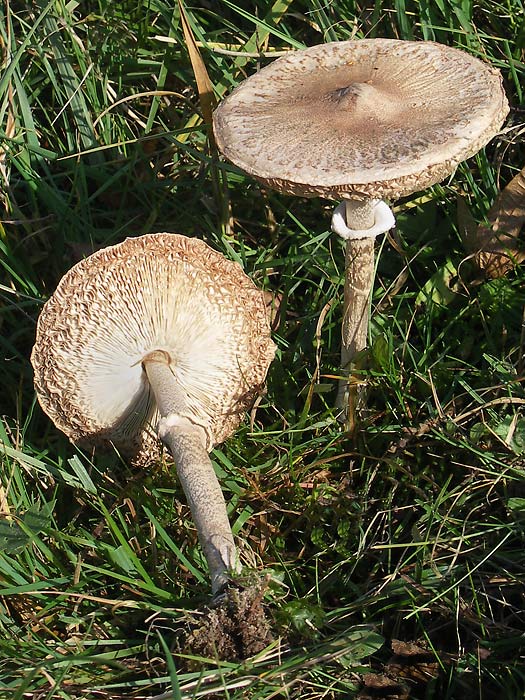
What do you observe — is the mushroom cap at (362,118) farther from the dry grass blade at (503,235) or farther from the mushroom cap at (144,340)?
the dry grass blade at (503,235)

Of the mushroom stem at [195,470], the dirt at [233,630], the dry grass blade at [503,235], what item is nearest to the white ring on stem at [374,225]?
the dry grass blade at [503,235]

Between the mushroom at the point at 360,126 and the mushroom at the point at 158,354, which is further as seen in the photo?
the mushroom at the point at 158,354

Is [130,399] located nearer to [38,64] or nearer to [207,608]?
[207,608]

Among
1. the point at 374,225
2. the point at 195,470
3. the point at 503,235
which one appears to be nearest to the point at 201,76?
the point at 374,225

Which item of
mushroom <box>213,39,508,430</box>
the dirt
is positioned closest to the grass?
the dirt

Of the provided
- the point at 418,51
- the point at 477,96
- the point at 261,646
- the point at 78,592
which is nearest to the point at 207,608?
the point at 261,646

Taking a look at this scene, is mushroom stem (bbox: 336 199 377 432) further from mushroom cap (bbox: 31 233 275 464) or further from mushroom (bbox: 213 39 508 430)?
mushroom cap (bbox: 31 233 275 464)
